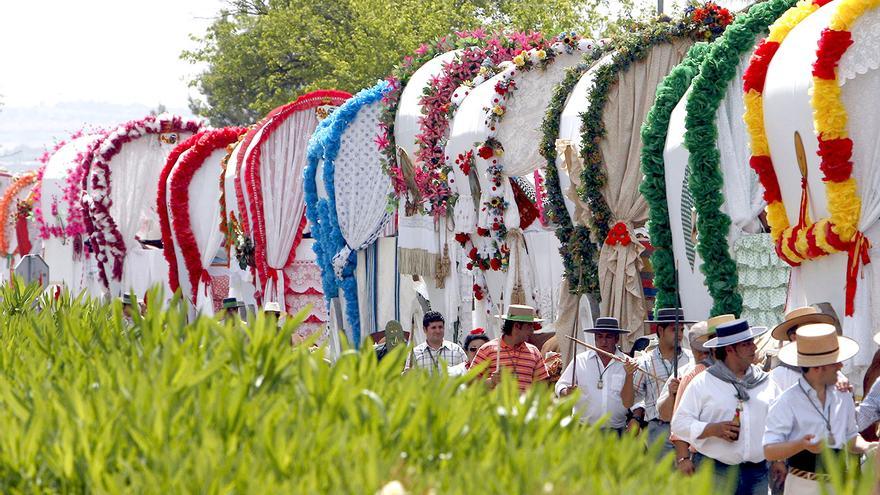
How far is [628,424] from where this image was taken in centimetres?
1001

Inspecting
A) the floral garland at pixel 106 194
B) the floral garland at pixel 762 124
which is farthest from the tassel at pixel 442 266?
the floral garland at pixel 106 194

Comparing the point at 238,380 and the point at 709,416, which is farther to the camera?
the point at 709,416

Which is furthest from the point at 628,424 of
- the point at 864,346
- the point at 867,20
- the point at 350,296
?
the point at 350,296

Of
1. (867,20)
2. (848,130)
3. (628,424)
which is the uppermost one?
(867,20)

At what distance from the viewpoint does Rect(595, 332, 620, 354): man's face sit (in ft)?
33.5

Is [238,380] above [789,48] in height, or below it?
below

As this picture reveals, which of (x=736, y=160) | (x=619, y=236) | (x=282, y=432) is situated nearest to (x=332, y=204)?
(x=619, y=236)

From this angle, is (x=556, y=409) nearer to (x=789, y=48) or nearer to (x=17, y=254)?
(x=789, y=48)

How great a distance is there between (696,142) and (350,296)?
8.13 metres

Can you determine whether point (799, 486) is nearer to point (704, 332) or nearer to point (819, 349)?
point (819, 349)

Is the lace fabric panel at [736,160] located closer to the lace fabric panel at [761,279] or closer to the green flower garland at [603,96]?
the lace fabric panel at [761,279]

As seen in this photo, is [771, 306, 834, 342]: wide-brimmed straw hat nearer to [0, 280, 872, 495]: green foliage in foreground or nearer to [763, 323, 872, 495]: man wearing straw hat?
[763, 323, 872, 495]: man wearing straw hat

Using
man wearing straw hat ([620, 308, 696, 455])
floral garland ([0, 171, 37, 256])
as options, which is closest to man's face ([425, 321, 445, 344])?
man wearing straw hat ([620, 308, 696, 455])

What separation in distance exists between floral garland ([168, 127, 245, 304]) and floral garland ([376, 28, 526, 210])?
6.48 metres
